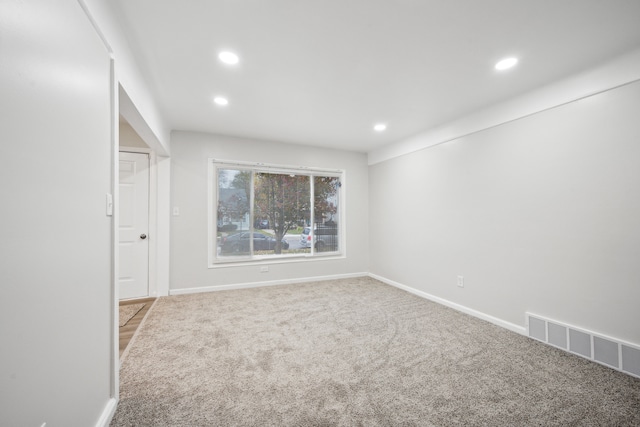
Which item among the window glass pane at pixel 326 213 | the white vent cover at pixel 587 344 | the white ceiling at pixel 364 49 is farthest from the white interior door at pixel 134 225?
the white vent cover at pixel 587 344

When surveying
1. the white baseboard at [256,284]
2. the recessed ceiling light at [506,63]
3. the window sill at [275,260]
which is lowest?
the white baseboard at [256,284]

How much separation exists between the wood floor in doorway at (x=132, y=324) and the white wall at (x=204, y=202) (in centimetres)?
41

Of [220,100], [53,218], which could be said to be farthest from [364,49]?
[53,218]

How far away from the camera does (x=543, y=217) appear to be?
2.51 metres

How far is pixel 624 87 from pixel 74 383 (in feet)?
12.8

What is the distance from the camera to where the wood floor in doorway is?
247 cm

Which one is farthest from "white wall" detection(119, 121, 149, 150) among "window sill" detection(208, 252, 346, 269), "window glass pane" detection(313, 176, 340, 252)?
"window glass pane" detection(313, 176, 340, 252)

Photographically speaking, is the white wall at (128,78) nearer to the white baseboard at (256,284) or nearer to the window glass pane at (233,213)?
the window glass pane at (233,213)

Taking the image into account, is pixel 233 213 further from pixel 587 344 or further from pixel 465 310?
pixel 587 344

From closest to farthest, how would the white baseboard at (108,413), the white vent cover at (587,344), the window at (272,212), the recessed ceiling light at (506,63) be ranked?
the white baseboard at (108,413) → the white vent cover at (587,344) → the recessed ceiling light at (506,63) → the window at (272,212)

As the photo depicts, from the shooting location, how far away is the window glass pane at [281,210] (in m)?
4.44

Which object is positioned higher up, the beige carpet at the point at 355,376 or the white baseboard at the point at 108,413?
the white baseboard at the point at 108,413

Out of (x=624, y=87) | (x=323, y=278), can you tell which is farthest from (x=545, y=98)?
(x=323, y=278)

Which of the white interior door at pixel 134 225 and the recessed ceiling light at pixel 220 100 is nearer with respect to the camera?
the recessed ceiling light at pixel 220 100
